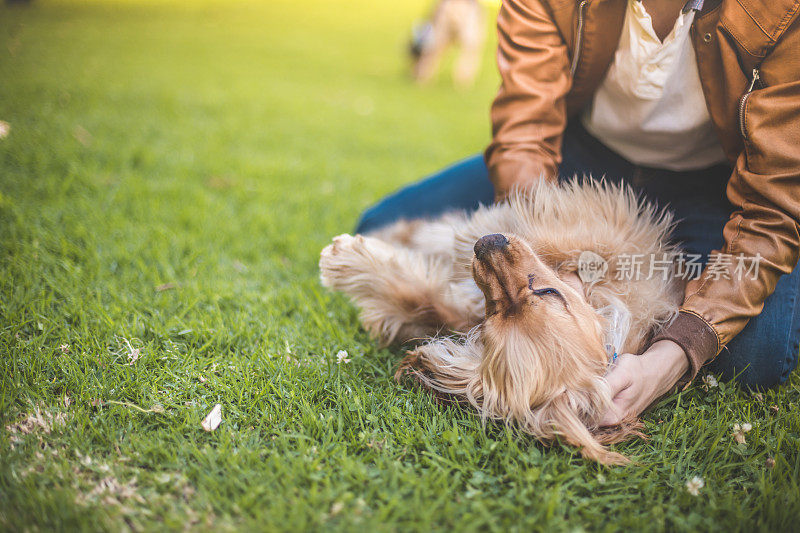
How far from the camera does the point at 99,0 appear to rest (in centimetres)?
1398

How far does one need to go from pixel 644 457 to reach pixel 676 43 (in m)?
1.72

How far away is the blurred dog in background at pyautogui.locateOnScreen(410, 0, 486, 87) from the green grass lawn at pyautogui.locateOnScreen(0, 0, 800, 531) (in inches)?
260

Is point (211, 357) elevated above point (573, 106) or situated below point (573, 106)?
below

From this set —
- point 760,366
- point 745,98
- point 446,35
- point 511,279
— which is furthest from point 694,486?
point 446,35

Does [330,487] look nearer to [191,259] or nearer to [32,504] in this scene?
[32,504]

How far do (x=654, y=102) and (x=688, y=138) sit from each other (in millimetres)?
278

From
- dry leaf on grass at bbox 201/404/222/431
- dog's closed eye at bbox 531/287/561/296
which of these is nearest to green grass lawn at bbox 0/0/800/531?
dry leaf on grass at bbox 201/404/222/431

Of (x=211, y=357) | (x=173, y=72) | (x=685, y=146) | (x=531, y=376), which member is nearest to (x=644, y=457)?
(x=531, y=376)

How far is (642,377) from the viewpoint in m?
1.98

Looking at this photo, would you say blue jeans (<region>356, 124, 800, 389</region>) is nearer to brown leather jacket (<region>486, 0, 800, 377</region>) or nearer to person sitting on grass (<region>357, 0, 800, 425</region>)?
person sitting on grass (<region>357, 0, 800, 425</region>)

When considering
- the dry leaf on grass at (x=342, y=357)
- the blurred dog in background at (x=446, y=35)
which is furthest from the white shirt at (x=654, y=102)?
the blurred dog in background at (x=446, y=35)

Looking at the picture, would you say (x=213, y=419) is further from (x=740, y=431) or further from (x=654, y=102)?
(x=654, y=102)

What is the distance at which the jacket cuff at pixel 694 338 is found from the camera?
2.01 meters

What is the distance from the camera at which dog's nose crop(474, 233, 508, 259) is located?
2002mm
